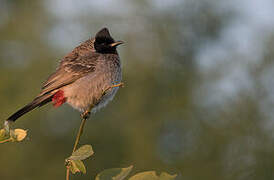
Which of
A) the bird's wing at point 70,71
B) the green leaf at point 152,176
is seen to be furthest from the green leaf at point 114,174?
the bird's wing at point 70,71

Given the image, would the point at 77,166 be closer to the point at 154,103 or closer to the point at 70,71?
the point at 70,71

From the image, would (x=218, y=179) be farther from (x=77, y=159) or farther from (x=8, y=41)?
(x=77, y=159)

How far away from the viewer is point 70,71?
5.16m

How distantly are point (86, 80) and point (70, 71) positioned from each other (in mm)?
288

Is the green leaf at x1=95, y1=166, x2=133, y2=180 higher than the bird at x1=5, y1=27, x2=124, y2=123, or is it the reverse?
the bird at x1=5, y1=27, x2=124, y2=123

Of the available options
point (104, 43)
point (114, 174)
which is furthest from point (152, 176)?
point (104, 43)

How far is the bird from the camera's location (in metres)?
4.89

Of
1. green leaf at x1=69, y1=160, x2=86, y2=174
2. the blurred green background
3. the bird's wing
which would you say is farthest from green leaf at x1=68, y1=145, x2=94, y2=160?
the blurred green background

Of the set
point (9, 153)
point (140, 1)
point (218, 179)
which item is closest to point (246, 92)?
point (218, 179)

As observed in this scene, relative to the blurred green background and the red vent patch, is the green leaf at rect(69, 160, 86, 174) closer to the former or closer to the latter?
the red vent patch

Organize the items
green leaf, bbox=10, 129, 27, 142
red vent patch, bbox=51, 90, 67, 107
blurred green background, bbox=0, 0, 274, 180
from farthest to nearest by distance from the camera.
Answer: blurred green background, bbox=0, 0, 274, 180
red vent patch, bbox=51, 90, 67, 107
green leaf, bbox=10, 129, 27, 142

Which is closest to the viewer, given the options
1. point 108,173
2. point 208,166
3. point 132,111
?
point 108,173

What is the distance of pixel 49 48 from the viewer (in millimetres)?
21297

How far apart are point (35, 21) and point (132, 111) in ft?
24.3
